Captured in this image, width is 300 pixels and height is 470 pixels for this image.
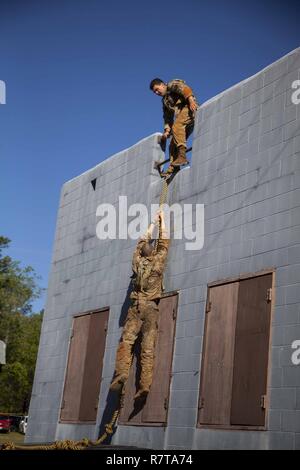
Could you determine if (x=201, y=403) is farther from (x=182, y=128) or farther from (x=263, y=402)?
(x=182, y=128)

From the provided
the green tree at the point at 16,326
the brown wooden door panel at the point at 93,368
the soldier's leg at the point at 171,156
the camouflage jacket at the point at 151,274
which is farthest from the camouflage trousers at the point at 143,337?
the green tree at the point at 16,326

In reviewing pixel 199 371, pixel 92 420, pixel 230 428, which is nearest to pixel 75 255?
pixel 92 420

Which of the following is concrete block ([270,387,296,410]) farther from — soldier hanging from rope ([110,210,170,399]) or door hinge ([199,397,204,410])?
soldier hanging from rope ([110,210,170,399])

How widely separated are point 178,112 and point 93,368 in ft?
14.9

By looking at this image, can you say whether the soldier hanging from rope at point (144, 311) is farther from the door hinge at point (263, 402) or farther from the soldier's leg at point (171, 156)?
the door hinge at point (263, 402)

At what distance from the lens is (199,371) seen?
352 inches

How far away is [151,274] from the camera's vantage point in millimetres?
10172

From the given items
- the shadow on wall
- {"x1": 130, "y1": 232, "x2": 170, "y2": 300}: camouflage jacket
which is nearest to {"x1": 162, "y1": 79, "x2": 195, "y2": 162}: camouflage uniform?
{"x1": 130, "y1": 232, "x2": 170, "y2": 300}: camouflage jacket

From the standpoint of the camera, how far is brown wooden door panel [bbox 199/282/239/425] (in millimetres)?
8453

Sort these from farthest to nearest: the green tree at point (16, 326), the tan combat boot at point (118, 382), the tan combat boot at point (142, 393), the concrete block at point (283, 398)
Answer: the green tree at point (16, 326) → the tan combat boot at point (118, 382) → the tan combat boot at point (142, 393) → the concrete block at point (283, 398)

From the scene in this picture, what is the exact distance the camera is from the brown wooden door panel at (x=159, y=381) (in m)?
9.50

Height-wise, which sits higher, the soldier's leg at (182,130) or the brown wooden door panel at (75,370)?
the soldier's leg at (182,130)

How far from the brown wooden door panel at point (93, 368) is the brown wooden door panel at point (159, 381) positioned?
1068 mm

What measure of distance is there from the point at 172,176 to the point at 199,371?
11.1ft
